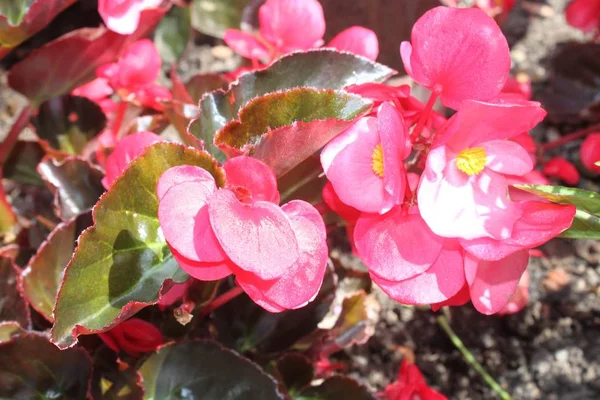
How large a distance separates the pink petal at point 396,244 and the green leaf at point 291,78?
181 mm

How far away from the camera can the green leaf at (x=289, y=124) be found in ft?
1.71

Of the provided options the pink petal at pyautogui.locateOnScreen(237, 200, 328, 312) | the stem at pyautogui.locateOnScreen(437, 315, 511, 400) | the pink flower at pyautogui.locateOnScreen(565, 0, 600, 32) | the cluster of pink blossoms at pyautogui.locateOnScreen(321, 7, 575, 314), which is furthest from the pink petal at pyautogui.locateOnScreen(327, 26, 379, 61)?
the pink flower at pyautogui.locateOnScreen(565, 0, 600, 32)

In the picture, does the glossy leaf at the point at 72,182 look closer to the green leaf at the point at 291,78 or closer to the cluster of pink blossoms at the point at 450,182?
the green leaf at the point at 291,78

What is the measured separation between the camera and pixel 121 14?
0.76 meters

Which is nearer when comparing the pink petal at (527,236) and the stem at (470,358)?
the pink petal at (527,236)

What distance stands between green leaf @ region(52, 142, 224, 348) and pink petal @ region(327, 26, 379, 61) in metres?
0.25

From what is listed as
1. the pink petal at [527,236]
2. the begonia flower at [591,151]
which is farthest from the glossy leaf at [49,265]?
the begonia flower at [591,151]

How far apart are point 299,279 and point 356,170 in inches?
3.8

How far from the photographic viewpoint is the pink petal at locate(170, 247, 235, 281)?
49cm

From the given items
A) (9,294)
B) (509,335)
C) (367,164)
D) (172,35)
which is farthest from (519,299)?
(172,35)

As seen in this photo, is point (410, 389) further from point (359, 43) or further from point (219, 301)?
point (359, 43)

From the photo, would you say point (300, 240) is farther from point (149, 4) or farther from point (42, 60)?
point (42, 60)

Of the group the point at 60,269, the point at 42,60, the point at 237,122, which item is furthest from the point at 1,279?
the point at 237,122

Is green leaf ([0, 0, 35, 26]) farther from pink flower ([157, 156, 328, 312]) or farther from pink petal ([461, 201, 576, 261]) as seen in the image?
pink petal ([461, 201, 576, 261])
